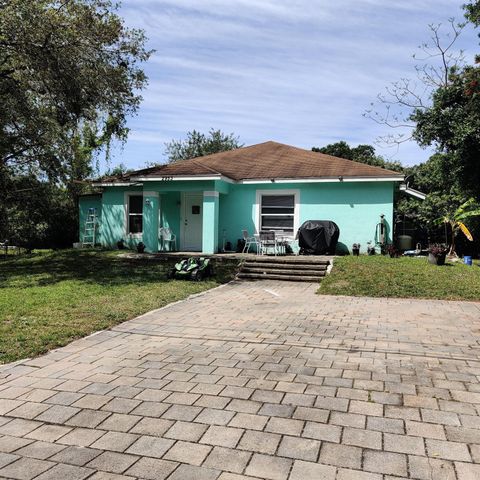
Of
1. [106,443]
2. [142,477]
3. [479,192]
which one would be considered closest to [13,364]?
[106,443]

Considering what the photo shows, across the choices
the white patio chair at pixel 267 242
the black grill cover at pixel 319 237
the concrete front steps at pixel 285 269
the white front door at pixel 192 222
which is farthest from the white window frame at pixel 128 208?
the black grill cover at pixel 319 237

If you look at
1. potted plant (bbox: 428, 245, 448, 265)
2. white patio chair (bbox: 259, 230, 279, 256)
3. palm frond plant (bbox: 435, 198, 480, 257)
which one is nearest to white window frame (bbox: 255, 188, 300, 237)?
white patio chair (bbox: 259, 230, 279, 256)

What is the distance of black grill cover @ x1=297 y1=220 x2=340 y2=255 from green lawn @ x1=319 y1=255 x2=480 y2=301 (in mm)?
1919

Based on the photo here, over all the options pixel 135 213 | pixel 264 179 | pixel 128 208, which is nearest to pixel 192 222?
pixel 135 213

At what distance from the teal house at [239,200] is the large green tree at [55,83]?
2988 millimetres

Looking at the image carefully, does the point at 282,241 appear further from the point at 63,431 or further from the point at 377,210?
the point at 63,431

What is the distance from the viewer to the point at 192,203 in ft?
55.7

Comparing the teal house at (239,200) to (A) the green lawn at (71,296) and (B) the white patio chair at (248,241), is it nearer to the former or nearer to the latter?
(B) the white patio chair at (248,241)

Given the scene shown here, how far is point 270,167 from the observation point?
1725 centimetres

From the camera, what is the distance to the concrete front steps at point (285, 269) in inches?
480

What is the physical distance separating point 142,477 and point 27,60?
39.8 ft

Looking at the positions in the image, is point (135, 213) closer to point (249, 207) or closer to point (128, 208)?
point (128, 208)

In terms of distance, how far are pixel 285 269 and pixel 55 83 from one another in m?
8.56

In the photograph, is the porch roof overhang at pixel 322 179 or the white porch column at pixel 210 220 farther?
the white porch column at pixel 210 220
